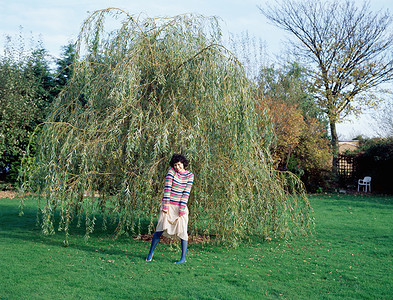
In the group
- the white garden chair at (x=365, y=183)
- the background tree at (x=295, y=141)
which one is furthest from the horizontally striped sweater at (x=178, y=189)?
the white garden chair at (x=365, y=183)

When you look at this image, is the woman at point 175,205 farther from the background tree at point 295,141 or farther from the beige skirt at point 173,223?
the background tree at point 295,141

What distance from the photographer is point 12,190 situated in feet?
46.3

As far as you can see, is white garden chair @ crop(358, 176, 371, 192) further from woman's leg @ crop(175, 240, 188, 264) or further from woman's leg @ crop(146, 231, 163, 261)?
woman's leg @ crop(146, 231, 163, 261)

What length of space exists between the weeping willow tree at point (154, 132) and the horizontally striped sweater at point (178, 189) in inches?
21.3

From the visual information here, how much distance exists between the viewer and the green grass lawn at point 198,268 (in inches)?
162

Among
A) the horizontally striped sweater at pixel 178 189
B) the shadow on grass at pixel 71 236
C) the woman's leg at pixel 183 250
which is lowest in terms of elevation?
the shadow on grass at pixel 71 236

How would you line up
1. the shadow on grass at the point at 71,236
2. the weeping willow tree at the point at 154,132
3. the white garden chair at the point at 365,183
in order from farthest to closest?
the white garden chair at the point at 365,183, the shadow on grass at the point at 71,236, the weeping willow tree at the point at 154,132

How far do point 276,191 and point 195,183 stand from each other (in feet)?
4.99

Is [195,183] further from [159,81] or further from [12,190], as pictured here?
[12,190]

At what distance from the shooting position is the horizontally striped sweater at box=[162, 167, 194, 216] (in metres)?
5.18

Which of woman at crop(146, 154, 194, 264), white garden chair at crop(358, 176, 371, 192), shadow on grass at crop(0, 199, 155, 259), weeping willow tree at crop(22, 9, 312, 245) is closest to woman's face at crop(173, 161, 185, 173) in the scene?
→ woman at crop(146, 154, 194, 264)

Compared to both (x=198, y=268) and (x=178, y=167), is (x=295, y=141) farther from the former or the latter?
(x=198, y=268)

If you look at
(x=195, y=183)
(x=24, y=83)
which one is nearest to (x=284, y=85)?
(x=24, y=83)

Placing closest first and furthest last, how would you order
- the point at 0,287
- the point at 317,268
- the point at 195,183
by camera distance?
the point at 0,287, the point at 317,268, the point at 195,183
